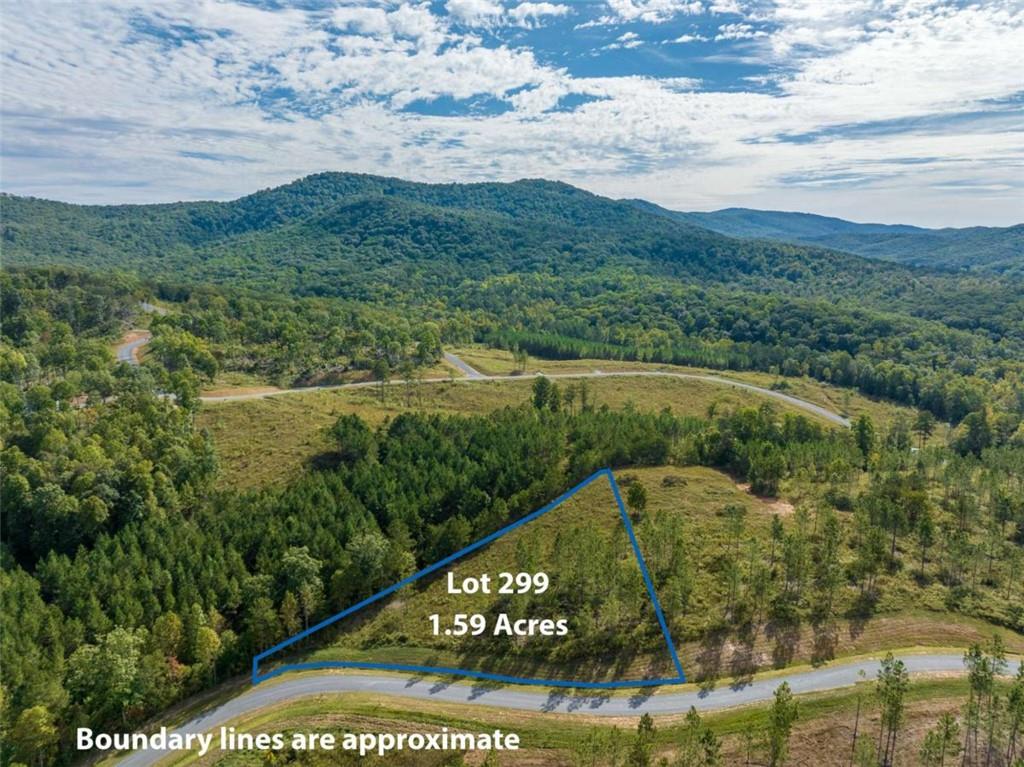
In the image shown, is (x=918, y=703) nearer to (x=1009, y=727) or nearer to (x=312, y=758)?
(x=1009, y=727)

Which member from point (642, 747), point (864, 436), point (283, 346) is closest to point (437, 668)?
point (642, 747)

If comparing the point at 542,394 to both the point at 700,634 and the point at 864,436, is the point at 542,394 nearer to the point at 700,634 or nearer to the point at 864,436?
the point at 864,436

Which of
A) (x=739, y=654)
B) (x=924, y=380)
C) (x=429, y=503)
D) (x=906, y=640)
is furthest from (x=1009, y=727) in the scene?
(x=924, y=380)

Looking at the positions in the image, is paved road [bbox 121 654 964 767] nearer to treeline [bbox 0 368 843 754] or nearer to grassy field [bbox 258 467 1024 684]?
grassy field [bbox 258 467 1024 684]

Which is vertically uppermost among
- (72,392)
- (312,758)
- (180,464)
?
(72,392)

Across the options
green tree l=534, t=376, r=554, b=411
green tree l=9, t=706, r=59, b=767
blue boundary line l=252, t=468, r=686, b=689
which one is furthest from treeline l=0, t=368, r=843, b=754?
green tree l=534, t=376, r=554, b=411

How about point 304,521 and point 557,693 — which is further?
point 304,521
